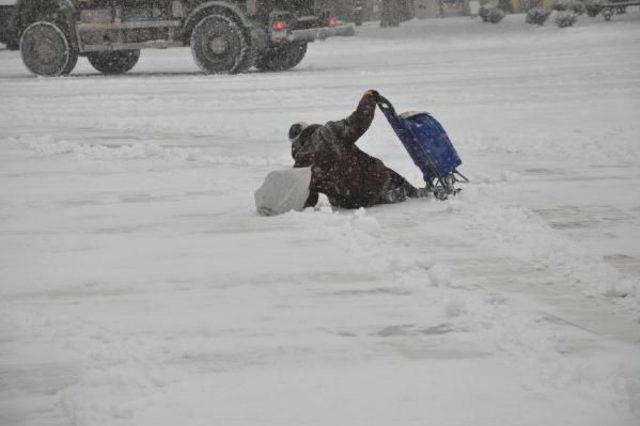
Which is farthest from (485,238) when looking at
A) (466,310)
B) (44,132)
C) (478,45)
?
(478,45)

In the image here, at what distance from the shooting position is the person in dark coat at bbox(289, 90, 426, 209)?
594 centimetres

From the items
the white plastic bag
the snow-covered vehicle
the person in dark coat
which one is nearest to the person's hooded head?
the person in dark coat

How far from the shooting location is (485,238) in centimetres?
512

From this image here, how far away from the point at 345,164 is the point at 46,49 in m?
12.8

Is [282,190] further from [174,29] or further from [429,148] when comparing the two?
[174,29]

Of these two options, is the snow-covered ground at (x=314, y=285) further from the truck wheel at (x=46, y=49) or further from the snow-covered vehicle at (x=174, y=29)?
the truck wheel at (x=46, y=49)

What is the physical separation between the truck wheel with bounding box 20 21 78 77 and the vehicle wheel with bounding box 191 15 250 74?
250cm

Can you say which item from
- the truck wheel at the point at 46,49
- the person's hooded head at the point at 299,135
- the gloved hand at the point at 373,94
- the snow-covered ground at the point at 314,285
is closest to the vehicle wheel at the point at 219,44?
the truck wheel at the point at 46,49

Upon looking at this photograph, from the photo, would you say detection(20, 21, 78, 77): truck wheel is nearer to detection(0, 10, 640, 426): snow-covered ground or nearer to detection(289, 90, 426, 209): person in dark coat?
detection(0, 10, 640, 426): snow-covered ground

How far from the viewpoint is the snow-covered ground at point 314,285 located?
306 cm

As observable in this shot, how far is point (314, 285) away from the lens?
14.3ft

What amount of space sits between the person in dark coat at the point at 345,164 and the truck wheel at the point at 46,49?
12423 millimetres

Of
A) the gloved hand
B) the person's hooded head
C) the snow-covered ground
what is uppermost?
the gloved hand

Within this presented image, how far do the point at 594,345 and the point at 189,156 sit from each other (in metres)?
5.19
